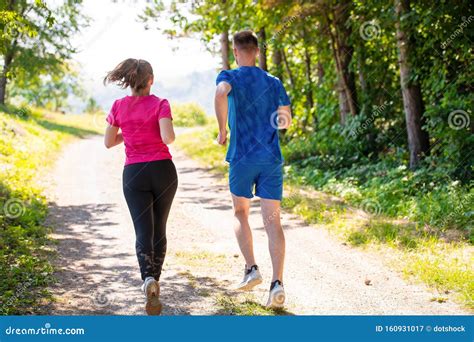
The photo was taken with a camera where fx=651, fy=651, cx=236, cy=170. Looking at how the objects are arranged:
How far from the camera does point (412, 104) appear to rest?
479 inches

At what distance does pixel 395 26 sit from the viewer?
12250 millimetres

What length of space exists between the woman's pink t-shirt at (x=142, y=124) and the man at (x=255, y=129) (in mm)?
450

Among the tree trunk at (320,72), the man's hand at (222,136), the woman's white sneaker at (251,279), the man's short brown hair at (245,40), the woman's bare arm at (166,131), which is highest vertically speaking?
the tree trunk at (320,72)

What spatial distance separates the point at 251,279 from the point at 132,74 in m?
1.90

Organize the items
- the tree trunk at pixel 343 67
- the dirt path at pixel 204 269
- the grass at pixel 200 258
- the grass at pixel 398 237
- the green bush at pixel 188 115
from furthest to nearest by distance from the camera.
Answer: the green bush at pixel 188 115
the tree trunk at pixel 343 67
the grass at pixel 200 258
the grass at pixel 398 237
the dirt path at pixel 204 269

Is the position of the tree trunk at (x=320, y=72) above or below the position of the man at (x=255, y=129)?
above

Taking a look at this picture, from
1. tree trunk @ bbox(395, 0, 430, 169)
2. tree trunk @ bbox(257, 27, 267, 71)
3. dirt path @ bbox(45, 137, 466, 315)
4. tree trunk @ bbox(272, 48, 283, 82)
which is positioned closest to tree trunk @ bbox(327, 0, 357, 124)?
tree trunk @ bbox(257, 27, 267, 71)

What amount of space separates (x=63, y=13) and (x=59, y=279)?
22.8m

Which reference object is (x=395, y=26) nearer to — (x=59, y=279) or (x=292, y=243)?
(x=292, y=243)

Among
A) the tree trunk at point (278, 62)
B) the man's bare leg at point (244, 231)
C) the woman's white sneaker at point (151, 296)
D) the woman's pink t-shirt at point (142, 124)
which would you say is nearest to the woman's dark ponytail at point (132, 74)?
the woman's pink t-shirt at point (142, 124)

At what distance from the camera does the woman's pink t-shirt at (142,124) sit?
4.86m

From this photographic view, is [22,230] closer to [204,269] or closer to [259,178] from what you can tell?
[204,269]

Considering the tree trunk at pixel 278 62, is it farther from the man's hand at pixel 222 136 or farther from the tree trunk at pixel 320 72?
the man's hand at pixel 222 136

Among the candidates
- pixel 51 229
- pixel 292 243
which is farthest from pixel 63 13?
pixel 292 243
